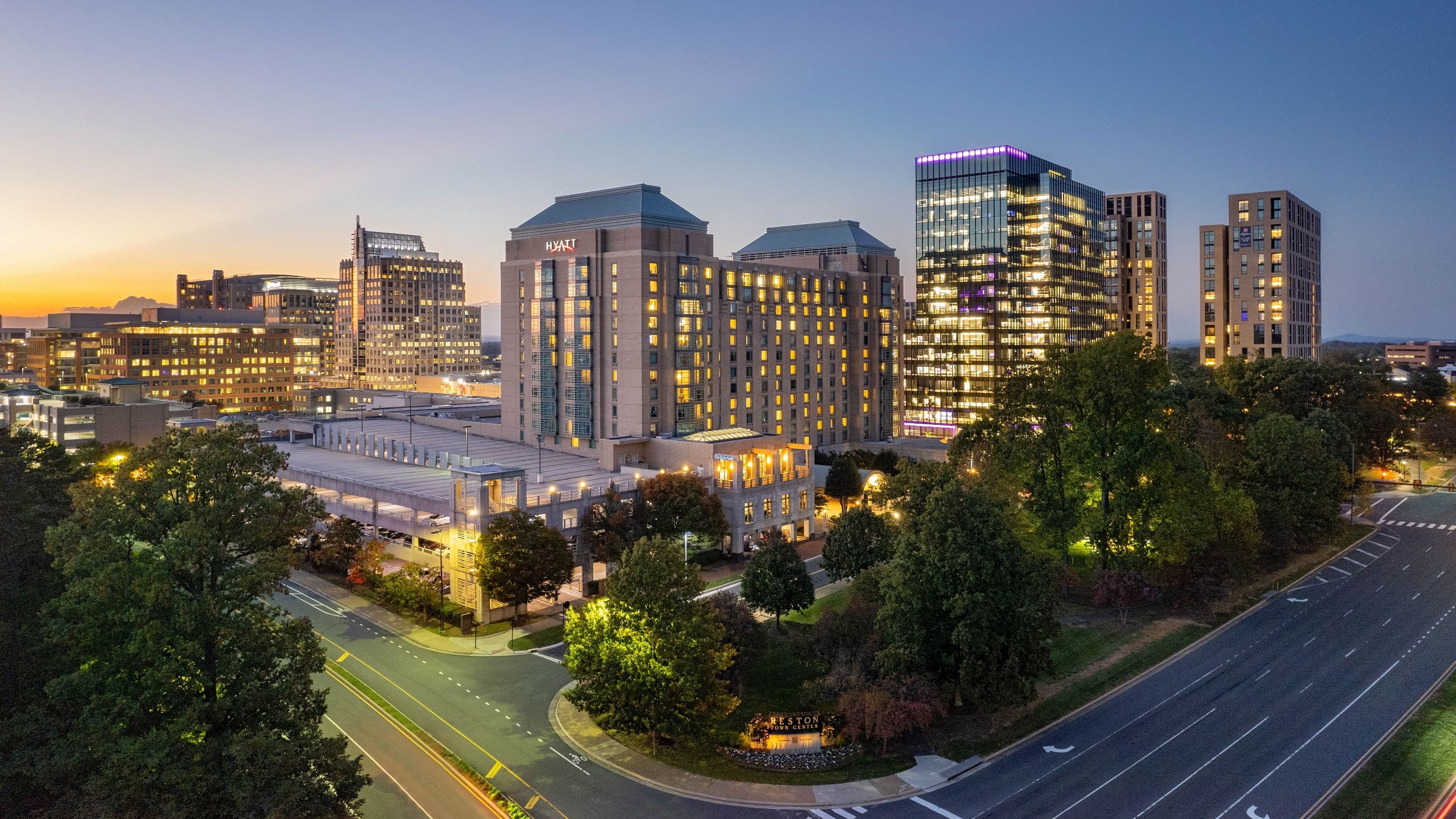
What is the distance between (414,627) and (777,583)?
2872 centimetres

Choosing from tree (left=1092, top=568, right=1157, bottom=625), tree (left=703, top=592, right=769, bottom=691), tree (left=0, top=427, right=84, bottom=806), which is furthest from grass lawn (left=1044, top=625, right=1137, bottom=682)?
tree (left=0, top=427, right=84, bottom=806)

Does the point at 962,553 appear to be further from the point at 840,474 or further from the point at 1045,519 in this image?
the point at 840,474

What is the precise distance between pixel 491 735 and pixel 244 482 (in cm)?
2014

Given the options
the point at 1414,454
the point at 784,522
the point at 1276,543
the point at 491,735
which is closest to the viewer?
the point at 491,735

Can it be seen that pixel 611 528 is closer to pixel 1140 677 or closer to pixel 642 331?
pixel 642 331

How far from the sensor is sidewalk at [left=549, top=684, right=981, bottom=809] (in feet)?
141

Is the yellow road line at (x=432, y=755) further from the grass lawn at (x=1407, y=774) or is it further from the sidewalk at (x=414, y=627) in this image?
the grass lawn at (x=1407, y=774)

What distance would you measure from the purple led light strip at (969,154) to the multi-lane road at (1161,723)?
387 ft

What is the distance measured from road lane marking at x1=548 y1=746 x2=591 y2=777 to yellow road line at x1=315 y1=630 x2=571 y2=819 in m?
2.69

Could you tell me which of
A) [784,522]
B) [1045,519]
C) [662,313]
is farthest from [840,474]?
[1045,519]

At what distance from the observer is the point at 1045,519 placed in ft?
234

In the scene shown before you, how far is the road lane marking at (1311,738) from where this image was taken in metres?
41.6

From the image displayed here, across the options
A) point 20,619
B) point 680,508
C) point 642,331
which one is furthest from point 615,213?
point 20,619

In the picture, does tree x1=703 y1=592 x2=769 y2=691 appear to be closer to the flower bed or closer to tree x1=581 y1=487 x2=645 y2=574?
the flower bed
